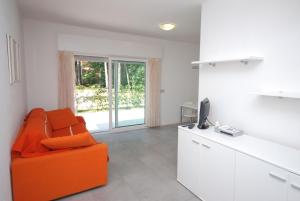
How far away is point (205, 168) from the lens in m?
2.16

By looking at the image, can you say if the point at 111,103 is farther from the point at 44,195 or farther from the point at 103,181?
the point at 44,195

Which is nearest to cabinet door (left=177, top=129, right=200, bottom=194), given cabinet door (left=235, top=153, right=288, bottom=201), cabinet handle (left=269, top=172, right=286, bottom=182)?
cabinet door (left=235, top=153, right=288, bottom=201)

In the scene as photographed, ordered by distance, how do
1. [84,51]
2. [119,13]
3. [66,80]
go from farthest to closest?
[84,51], [66,80], [119,13]

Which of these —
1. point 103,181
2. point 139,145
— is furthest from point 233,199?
point 139,145

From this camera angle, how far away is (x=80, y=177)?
2.29 metres

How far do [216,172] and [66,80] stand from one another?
12.1ft

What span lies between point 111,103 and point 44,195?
3.00m

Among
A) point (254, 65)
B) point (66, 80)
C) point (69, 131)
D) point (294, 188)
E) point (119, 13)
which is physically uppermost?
point (119, 13)

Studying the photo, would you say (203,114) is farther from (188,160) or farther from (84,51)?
(84,51)

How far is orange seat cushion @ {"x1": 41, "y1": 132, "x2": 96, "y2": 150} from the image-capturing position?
7.01ft

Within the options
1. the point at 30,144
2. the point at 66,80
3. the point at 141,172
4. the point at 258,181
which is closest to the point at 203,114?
the point at 258,181

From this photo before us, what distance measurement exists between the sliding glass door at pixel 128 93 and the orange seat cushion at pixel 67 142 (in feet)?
9.04

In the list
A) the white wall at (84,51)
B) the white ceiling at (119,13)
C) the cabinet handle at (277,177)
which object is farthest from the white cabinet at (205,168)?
the white wall at (84,51)

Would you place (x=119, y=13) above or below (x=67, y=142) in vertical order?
above
